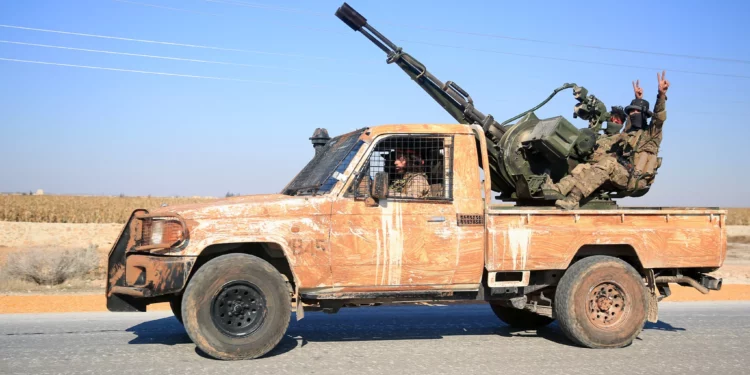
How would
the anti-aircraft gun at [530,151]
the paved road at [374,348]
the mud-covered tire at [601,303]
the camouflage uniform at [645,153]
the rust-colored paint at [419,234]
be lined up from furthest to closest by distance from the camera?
the camouflage uniform at [645,153]
the anti-aircraft gun at [530,151]
the mud-covered tire at [601,303]
the rust-colored paint at [419,234]
the paved road at [374,348]

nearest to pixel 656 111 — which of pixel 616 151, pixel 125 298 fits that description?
pixel 616 151

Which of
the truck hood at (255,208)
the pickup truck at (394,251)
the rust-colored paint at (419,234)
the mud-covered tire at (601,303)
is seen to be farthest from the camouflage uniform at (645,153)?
the truck hood at (255,208)

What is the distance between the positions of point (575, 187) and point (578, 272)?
4.95ft

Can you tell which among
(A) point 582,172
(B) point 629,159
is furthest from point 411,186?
(B) point 629,159

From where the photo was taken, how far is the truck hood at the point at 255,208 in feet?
20.9

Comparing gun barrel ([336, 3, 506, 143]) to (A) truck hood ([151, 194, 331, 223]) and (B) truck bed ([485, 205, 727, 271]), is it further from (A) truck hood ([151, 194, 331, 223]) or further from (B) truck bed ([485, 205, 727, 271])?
(A) truck hood ([151, 194, 331, 223])

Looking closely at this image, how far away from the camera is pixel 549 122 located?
8.76 m

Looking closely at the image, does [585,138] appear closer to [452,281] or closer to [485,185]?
[485,185]

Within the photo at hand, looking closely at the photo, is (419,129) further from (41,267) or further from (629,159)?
(41,267)

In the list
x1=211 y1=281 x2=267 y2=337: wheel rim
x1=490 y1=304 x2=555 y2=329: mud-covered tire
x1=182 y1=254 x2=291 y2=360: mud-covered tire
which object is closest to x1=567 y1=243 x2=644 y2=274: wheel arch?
x1=490 y1=304 x2=555 y2=329: mud-covered tire

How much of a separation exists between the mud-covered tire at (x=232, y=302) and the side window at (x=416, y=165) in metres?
1.45

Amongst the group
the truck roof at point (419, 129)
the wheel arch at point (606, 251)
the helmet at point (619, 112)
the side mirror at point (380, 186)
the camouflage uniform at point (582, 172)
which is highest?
the helmet at point (619, 112)

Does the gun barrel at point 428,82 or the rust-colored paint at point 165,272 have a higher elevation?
the gun barrel at point 428,82

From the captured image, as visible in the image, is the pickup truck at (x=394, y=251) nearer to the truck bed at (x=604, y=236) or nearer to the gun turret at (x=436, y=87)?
the truck bed at (x=604, y=236)
